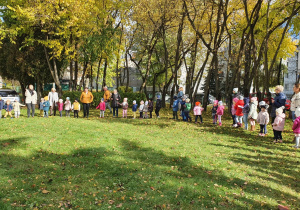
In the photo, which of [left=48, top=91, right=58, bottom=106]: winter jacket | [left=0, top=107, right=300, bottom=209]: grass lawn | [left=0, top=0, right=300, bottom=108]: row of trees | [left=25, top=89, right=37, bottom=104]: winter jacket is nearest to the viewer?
[left=0, top=107, right=300, bottom=209]: grass lawn

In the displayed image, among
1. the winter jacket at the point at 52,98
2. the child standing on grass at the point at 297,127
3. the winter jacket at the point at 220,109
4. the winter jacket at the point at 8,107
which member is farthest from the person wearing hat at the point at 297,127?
the winter jacket at the point at 8,107

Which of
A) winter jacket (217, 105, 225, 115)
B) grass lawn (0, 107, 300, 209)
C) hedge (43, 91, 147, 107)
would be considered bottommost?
grass lawn (0, 107, 300, 209)

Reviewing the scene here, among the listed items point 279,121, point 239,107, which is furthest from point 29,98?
point 279,121

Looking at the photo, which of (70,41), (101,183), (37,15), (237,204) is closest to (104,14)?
(70,41)

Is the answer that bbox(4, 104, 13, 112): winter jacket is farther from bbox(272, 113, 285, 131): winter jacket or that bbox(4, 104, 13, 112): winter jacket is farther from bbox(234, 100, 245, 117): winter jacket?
bbox(272, 113, 285, 131): winter jacket

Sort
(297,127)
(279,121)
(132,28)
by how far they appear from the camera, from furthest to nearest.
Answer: (132,28)
(279,121)
(297,127)

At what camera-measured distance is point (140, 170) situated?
6570mm

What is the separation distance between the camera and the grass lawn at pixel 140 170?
5.00 meters

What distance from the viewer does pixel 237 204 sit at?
489 cm

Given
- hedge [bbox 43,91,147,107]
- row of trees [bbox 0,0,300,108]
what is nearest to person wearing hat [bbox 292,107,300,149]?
row of trees [bbox 0,0,300,108]

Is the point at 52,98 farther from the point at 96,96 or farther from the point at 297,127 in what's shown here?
the point at 297,127

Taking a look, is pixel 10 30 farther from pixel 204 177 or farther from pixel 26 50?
pixel 204 177

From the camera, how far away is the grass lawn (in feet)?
16.4

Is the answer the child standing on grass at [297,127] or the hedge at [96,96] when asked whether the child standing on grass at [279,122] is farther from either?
the hedge at [96,96]
